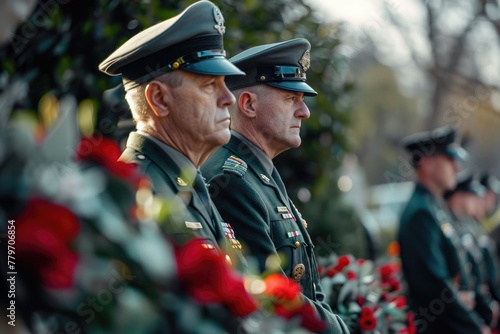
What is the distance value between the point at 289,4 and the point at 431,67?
1347 centimetres

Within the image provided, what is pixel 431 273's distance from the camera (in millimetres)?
6027

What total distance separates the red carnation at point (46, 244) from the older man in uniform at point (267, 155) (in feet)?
7.25

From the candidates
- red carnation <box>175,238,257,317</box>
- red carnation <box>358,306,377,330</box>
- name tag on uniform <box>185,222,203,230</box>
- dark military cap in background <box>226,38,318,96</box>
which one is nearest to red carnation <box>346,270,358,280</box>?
red carnation <box>358,306,377,330</box>

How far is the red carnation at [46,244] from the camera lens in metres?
1.53

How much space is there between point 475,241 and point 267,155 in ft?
15.7

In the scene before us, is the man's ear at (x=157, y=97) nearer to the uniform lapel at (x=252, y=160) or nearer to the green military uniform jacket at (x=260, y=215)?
the green military uniform jacket at (x=260, y=215)

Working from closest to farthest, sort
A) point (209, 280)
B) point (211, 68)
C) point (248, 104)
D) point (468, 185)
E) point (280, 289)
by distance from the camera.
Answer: point (209, 280)
point (280, 289)
point (211, 68)
point (248, 104)
point (468, 185)

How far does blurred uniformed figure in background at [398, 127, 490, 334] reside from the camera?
601 cm

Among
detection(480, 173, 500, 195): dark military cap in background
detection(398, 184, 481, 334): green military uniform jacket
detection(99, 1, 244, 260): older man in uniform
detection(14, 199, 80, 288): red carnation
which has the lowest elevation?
detection(480, 173, 500, 195): dark military cap in background

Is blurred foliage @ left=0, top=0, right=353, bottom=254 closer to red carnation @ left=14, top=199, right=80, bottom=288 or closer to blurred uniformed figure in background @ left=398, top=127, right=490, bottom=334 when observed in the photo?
blurred uniformed figure in background @ left=398, top=127, right=490, bottom=334

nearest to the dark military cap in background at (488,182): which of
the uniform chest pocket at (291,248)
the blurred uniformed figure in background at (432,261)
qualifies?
the blurred uniformed figure in background at (432,261)

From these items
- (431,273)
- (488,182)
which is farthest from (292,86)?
(488,182)

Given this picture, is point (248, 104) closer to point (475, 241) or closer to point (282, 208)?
point (282, 208)

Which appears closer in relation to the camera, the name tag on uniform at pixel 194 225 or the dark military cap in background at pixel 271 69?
the name tag on uniform at pixel 194 225
